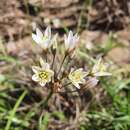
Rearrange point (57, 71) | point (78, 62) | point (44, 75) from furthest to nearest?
point (78, 62)
point (57, 71)
point (44, 75)

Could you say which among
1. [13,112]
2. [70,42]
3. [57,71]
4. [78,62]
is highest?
[78,62]

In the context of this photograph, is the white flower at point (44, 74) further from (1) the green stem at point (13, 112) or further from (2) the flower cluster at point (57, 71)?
(1) the green stem at point (13, 112)

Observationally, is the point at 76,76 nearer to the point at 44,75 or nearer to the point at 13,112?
the point at 44,75

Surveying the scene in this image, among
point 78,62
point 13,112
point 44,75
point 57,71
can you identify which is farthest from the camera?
point 78,62

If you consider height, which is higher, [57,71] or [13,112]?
[57,71]

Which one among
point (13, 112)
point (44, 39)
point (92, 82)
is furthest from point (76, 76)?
point (13, 112)

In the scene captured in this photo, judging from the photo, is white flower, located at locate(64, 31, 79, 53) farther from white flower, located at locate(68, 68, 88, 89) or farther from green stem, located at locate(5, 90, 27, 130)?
green stem, located at locate(5, 90, 27, 130)

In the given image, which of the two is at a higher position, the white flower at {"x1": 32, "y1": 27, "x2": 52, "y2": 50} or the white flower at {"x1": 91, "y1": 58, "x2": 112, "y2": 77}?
the white flower at {"x1": 32, "y1": 27, "x2": 52, "y2": 50}

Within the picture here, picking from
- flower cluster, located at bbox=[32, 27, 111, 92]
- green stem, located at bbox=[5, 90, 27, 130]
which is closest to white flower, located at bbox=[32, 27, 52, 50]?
flower cluster, located at bbox=[32, 27, 111, 92]
